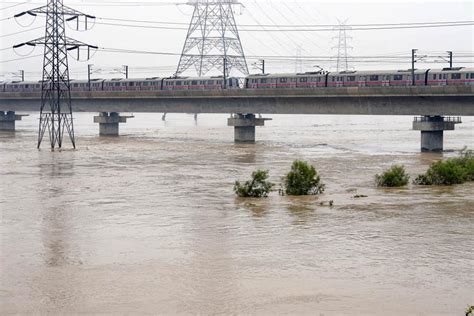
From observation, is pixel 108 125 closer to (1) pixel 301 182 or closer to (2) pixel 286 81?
(2) pixel 286 81

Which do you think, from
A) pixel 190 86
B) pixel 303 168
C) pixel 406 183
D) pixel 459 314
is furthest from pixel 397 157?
pixel 459 314

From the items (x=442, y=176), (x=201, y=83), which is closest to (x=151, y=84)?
(x=201, y=83)

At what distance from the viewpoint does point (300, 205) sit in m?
32.9

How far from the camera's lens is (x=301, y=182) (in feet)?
120

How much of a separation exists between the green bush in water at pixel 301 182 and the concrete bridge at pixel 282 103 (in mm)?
28343

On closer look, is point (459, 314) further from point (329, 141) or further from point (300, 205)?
point (329, 141)

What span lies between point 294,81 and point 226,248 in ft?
186

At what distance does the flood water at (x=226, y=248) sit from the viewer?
1795 centimetres

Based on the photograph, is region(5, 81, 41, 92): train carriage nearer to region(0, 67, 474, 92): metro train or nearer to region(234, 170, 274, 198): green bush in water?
region(0, 67, 474, 92): metro train

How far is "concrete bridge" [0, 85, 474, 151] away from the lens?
2564 inches

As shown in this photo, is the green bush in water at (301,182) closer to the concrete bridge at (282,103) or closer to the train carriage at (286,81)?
the concrete bridge at (282,103)

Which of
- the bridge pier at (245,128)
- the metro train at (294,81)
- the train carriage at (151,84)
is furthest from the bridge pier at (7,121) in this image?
the bridge pier at (245,128)

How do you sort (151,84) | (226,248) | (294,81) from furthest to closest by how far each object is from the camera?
(151,84)
(294,81)
(226,248)

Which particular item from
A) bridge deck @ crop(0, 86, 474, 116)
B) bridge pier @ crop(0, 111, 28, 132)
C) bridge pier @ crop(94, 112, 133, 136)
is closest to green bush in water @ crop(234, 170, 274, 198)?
bridge deck @ crop(0, 86, 474, 116)
